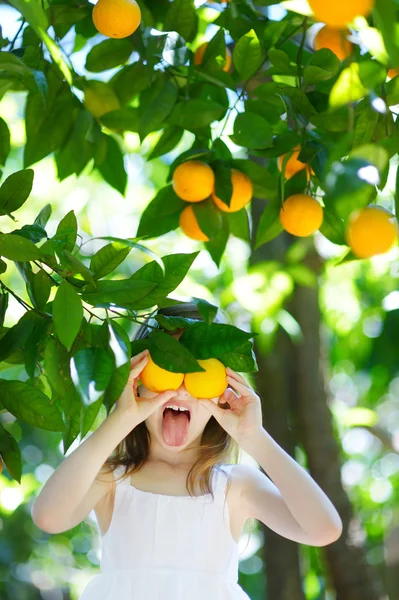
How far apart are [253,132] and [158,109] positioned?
165mm

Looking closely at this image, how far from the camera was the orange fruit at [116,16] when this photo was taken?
4.39ft

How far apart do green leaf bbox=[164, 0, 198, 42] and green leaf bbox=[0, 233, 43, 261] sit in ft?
1.94

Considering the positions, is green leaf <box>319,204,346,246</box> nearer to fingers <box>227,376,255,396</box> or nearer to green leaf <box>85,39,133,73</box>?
fingers <box>227,376,255,396</box>

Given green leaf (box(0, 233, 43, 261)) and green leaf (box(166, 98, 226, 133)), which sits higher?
green leaf (box(0, 233, 43, 261))

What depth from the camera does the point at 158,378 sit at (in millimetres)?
1404

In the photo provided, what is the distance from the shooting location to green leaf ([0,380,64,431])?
1255 mm

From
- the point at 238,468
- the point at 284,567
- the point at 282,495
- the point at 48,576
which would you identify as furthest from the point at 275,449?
the point at 48,576

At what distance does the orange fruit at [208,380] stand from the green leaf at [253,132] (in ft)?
1.21

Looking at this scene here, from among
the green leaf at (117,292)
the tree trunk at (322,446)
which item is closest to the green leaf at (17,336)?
the green leaf at (117,292)

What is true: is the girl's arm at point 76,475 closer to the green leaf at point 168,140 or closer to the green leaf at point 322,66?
the green leaf at point 168,140

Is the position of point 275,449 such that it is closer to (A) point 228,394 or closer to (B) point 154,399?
(A) point 228,394

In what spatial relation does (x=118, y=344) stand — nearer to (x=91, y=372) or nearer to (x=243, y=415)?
(x=91, y=372)

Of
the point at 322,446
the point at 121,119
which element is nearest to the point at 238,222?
the point at 121,119

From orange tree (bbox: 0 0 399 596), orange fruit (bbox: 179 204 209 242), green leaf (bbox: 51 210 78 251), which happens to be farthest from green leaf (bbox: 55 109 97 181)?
green leaf (bbox: 51 210 78 251)
